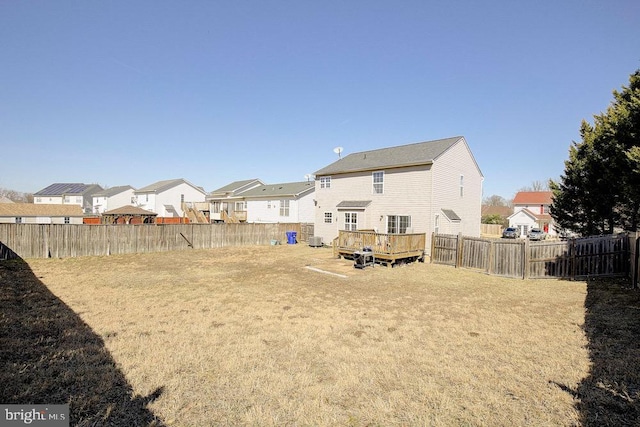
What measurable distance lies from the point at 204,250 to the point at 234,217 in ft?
52.6

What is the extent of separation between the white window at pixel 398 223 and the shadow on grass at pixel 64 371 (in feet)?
52.9

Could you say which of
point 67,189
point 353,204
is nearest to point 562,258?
point 353,204

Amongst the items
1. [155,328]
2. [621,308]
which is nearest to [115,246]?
[155,328]

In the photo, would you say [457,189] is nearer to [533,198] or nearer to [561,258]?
[561,258]

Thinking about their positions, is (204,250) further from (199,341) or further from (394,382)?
(394,382)

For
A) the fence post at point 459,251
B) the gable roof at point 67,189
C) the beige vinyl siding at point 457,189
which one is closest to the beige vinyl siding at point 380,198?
the beige vinyl siding at point 457,189

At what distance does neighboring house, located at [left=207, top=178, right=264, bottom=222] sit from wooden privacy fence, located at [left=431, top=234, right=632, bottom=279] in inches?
1121

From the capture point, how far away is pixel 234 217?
36875 mm

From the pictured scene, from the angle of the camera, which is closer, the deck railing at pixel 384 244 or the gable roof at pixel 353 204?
Result: the deck railing at pixel 384 244

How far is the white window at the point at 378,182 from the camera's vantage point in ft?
66.4

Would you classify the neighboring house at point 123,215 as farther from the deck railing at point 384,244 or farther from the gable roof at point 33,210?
the deck railing at point 384,244

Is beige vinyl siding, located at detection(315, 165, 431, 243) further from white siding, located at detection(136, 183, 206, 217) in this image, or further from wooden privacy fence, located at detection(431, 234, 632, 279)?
white siding, located at detection(136, 183, 206, 217)

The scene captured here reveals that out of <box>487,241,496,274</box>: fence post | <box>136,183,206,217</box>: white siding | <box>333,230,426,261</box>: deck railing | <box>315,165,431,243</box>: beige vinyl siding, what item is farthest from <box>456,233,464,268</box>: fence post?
<box>136,183,206,217</box>: white siding

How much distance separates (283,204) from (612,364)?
94.1 ft
